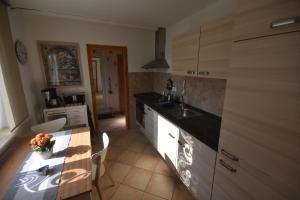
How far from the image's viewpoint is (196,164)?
1.48 meters

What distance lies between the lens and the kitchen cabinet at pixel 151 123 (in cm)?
247

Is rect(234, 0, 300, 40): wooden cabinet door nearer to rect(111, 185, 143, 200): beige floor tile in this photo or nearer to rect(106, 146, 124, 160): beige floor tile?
Result: rect(111, 185, 143, 200): beige floor tile

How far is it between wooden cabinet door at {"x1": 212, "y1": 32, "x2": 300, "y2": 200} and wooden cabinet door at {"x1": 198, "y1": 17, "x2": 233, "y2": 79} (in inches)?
20.0

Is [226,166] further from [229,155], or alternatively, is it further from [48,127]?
[48,127]

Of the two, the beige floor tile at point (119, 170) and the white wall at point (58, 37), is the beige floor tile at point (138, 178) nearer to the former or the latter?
the beige floor tile at point (119, 170)

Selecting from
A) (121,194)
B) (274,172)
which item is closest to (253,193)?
(274,172)

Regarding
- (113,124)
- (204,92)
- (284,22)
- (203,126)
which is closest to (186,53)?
(204,92)

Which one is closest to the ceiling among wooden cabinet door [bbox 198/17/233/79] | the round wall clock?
the round wall clock

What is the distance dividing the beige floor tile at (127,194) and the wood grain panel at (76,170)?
77 centimetres

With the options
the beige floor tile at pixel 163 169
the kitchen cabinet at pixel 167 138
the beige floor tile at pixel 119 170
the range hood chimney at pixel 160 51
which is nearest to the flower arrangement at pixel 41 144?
the beige floor tile at pixel 119 170

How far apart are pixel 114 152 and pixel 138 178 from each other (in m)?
0.80

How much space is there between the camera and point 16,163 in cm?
124

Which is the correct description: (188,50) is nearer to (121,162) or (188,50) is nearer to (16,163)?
(121,162)

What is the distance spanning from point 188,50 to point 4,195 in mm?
2161
